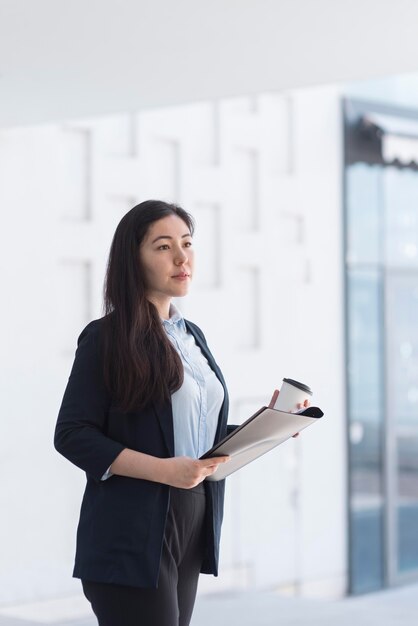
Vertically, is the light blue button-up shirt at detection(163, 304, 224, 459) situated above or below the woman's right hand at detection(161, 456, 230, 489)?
above

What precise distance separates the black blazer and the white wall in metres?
3.25

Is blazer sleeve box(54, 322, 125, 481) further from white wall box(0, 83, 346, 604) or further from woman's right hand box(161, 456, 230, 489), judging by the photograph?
white wall box(0, 83, 346, 604)

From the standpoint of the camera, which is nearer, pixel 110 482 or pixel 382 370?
pixel 110 482

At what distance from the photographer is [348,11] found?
2.92 metres

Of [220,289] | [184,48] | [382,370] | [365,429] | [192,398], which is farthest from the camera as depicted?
[382,370]

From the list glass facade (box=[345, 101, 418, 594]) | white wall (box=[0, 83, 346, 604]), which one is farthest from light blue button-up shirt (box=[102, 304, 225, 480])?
glass facade (box=[345, 101, 418, 594])

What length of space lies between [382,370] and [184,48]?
469 cm

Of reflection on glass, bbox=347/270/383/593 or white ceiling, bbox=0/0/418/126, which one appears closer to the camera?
white ceiling, bbox=0/0/418/126

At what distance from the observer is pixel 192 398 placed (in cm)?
199

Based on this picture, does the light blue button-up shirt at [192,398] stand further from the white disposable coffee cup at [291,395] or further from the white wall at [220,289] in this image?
the white wall at [220,289]

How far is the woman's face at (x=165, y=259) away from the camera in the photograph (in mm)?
2016

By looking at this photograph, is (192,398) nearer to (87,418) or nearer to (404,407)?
(87,418)

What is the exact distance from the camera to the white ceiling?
2.88 meters

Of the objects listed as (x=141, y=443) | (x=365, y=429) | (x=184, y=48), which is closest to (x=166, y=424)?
(x=141, y=443)
